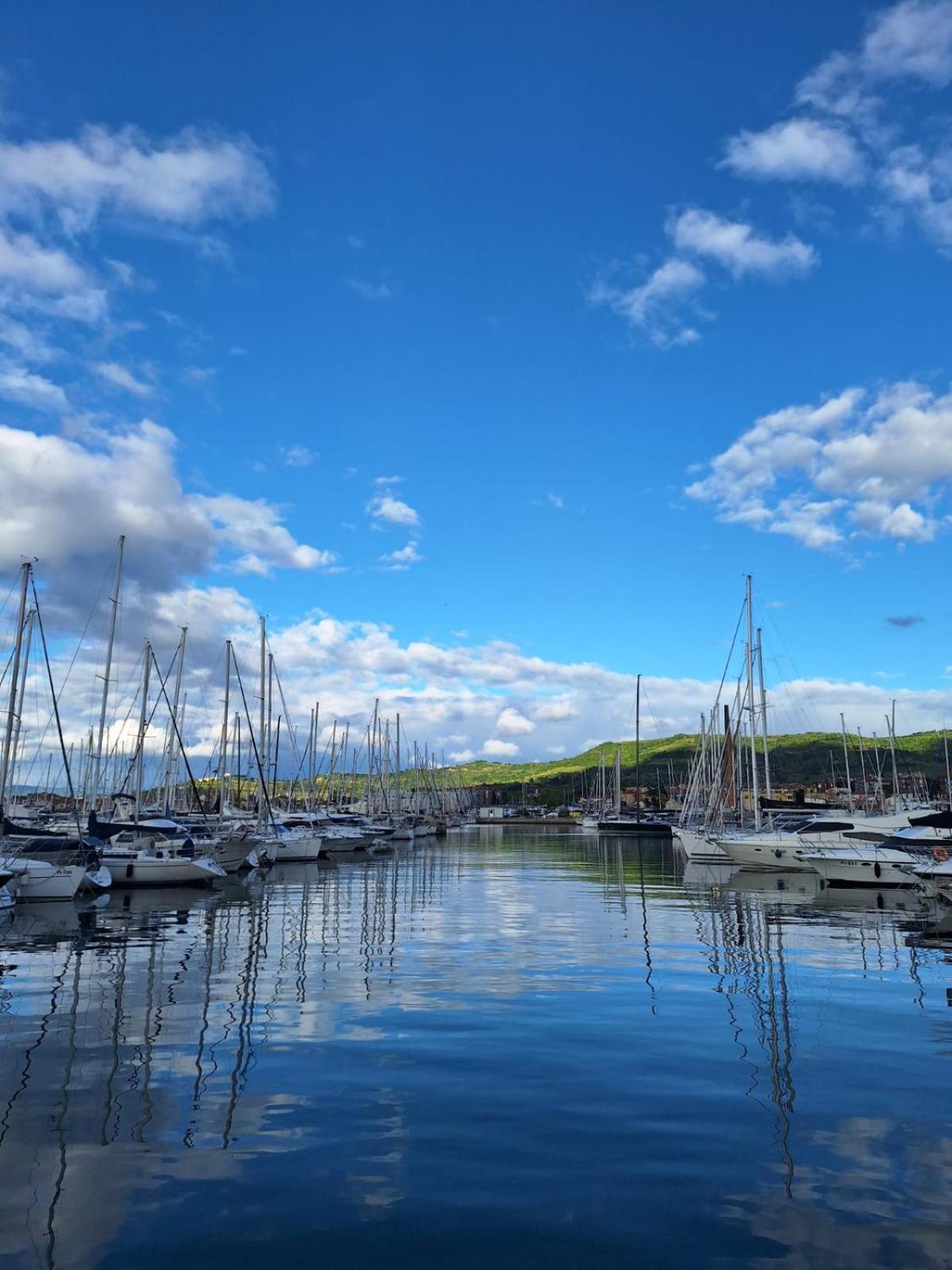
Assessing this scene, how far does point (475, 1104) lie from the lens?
1088cm

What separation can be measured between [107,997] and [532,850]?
2855 inches

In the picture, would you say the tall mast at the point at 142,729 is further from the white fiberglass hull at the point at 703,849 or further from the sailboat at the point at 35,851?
the white fiberglass hull at the point at 703,849

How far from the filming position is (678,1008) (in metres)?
16.3

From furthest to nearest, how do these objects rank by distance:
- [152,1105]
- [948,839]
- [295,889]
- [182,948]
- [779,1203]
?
[948,839]
[295,889]
[182,948]
[152,1105]
[779,1203]

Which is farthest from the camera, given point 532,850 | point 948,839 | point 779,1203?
point 532,850

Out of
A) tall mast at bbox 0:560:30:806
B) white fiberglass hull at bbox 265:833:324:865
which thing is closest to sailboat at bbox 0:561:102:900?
tall mast at bbox 0:560:30:806

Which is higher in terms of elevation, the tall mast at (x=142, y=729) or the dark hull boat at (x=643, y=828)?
the tall mast at (x=142, y=729)

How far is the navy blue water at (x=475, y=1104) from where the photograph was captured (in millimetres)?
7398

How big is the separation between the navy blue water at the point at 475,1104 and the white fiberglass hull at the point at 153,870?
64.8 ft

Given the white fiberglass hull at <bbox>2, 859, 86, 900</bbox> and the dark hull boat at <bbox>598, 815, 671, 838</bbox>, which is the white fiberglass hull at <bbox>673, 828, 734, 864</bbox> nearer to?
the white fiberglass hull at <bbox>2, 859, 86, 900</bbox>

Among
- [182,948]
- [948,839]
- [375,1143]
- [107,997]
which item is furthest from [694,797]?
[375,1143]

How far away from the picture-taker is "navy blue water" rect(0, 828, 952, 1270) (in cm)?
740

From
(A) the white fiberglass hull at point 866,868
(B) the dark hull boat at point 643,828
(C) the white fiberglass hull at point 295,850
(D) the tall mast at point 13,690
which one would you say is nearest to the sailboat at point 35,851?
(D) the tall mast at point 13,690

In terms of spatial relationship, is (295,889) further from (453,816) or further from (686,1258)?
(453,816)
